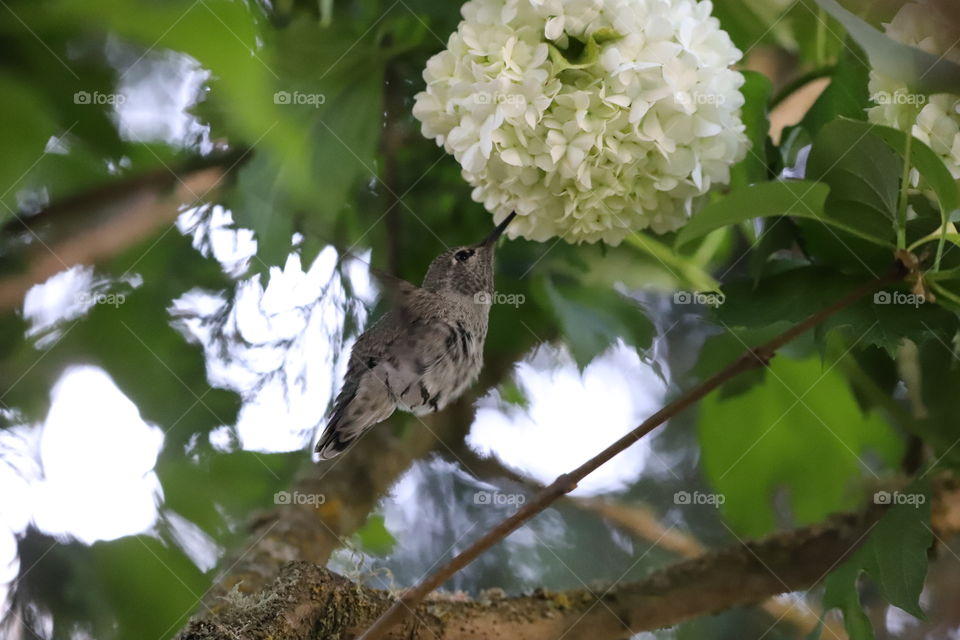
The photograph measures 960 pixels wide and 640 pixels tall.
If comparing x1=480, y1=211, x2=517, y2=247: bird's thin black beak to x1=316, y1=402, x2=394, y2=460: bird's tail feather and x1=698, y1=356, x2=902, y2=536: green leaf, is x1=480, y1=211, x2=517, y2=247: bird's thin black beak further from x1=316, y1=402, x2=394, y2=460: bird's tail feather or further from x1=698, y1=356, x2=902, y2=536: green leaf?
x1=698, y1=356, x2=902, y2=536: green leaf

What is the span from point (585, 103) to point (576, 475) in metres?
0.18

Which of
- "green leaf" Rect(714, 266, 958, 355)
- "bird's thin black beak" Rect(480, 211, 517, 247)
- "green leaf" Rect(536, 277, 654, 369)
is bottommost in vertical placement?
"green leaf" Rect(536, 277, 654, 369)

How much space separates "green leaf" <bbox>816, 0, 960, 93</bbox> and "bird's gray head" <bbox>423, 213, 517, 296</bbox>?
20 centimetres

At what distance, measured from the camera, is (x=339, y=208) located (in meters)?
0.49

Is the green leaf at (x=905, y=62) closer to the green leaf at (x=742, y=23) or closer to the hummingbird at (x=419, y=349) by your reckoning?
Result: the green leaf at (x=742, y=23)

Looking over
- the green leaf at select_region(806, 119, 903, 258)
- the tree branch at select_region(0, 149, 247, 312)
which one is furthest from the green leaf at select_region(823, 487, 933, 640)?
the tree branch at select_region(0, 149, 247, 312)

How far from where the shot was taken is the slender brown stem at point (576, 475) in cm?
40

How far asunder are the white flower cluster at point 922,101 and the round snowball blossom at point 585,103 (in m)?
0.08

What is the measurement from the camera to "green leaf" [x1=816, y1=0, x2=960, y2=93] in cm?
41

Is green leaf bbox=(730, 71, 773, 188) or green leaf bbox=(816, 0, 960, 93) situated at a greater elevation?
green leaf bbox=(816, 0, 960, 93)

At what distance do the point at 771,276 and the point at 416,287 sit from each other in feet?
0.72

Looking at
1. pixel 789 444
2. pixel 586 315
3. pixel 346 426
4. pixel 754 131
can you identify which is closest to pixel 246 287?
pixel 346 426

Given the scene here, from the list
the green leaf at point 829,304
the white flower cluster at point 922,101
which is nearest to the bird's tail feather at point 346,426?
the green leaf at point 829,304

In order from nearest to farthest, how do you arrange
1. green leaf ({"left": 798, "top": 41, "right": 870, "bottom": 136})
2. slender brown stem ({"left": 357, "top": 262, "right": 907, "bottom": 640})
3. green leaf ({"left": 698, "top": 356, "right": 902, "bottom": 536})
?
slender brown stem ({"left": 357, "top": 262, "right": 907, "bottom": 640})
green leaf ({"left": 798, "top": 41, "right": 870, "bottom": 136})
green leaf ({"left": 698, "top": 356, "right": 902, "bottom": 536})
